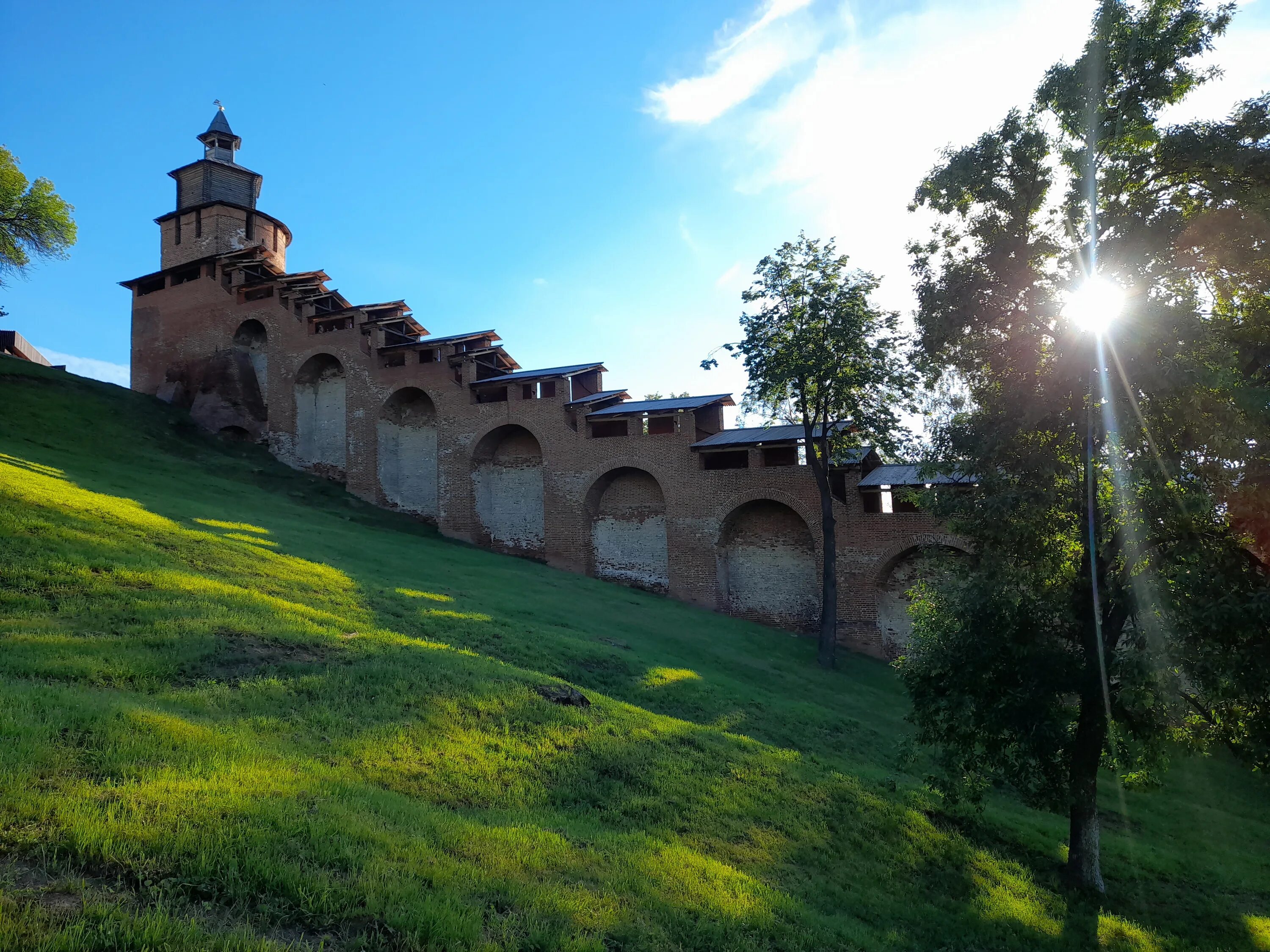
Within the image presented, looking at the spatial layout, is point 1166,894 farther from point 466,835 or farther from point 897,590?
point 897,590

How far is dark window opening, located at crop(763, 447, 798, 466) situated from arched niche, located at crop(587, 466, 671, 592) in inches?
158

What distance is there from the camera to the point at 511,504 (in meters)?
32.1

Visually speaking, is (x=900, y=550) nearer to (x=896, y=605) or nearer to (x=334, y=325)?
(x=896, y=605)

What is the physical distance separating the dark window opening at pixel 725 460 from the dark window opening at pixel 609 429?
435 centimetres

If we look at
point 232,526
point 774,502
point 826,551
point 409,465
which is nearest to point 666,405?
point 774,502

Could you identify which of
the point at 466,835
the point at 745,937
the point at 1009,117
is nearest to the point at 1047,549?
the point at 1009,117

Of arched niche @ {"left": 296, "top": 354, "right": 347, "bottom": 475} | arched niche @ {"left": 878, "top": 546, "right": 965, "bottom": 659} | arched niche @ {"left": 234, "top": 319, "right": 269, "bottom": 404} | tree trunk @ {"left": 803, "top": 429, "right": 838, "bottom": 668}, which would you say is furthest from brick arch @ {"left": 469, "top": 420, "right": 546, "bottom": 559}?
arched niche @ {"left": 878, "top": 546, "right": 965, "bottom": 659}

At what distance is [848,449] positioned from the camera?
25.2 m

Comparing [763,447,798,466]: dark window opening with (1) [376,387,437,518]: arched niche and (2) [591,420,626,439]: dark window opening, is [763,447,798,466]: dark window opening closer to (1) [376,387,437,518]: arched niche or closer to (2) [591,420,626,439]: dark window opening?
(2) [591,420,626,439]: dark window opening

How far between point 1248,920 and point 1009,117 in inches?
452

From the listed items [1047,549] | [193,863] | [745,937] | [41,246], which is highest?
[41,246]

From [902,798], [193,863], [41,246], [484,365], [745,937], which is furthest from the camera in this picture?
[484,365]

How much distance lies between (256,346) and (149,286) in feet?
26.0

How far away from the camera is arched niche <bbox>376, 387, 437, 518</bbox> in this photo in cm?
3391
